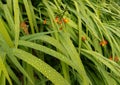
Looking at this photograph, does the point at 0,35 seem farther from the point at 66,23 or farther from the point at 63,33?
the point at 66,23

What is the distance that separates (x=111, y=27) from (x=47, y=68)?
31.6 inches

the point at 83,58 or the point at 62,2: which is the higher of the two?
the point at 62,2

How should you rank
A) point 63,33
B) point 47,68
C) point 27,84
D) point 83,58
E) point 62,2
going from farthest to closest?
point 62,2 < point 83,58 < point 63,33 < point 27,84 < point 47,68

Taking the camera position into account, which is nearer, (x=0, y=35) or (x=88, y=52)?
(x=0, y=35)

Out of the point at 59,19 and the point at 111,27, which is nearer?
the point at 59,19

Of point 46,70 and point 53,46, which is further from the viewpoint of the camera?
point 53,46

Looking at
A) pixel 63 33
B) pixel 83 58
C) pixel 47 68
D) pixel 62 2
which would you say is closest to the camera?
pixel 47 68

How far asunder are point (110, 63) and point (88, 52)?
112mm

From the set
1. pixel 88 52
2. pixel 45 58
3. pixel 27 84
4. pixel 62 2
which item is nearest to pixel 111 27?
pixel 62 2

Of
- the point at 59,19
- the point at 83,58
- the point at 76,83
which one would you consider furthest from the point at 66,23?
the point at 76,83

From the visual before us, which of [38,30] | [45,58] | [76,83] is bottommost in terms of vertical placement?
[76,83]

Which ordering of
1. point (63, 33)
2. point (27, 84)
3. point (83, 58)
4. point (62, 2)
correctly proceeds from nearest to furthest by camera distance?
point (27, 84), point (63, 33), point (83, 58), point (62, 2)

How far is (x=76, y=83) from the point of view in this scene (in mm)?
1207

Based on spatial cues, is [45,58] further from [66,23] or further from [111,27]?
[111,27]
